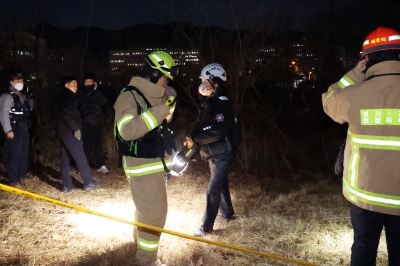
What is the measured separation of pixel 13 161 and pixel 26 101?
1.07 m

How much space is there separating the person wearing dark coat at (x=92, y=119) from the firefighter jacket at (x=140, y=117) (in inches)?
165

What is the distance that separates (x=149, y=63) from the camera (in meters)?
3.39

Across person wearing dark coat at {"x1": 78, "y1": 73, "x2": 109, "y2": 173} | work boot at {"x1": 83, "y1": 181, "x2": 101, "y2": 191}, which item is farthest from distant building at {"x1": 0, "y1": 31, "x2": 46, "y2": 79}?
work boot at {"x1": 83, "y1": 181, "x2": 101, "y2": 191}

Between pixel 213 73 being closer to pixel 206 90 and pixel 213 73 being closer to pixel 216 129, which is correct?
pixel 206 90

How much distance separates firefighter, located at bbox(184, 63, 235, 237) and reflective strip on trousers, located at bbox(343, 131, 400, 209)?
172 centimetres

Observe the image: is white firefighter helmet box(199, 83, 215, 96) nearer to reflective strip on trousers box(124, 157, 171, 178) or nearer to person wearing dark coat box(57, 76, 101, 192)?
reflective strip on trousers box(124, 157, 171, 178)

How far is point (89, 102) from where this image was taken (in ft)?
24.1

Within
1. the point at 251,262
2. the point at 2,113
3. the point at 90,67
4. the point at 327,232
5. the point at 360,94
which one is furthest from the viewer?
the point at 90,67

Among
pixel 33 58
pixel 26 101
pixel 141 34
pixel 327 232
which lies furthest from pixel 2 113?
pixel 141 34

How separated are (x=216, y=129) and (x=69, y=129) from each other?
9.78 feet

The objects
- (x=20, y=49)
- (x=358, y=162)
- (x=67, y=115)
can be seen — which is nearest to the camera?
(x=358, y=162)

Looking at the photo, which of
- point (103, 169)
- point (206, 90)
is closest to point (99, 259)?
point (206, 90)

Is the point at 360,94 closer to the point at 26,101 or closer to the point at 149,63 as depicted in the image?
the point at 149,63

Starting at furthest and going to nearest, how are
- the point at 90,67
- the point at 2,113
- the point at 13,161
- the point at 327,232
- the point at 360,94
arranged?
the point at 90,67, the point at 13,161, the point at 2,113, the point at 327,232, the point at 360,94
